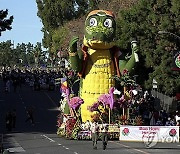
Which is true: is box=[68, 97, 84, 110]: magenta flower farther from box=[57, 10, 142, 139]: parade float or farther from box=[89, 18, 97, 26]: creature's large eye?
box=[89, 18, 97, 26]: creature's large eye

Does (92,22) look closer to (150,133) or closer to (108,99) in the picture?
(108,99)

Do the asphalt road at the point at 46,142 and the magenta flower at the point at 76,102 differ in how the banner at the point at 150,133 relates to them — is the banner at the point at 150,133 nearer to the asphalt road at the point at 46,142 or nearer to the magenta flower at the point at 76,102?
the asphalt road at the point at 46,142

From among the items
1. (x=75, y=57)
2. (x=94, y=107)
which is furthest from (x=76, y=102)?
(x=75, y=57)

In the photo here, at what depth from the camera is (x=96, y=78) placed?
27.3 meters

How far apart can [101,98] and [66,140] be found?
2.68 meters

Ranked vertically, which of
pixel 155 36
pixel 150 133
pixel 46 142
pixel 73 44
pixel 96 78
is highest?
pixel 155 36

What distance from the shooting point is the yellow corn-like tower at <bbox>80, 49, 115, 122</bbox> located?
89.2 ft

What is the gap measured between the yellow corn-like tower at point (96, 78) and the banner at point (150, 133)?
2.86m

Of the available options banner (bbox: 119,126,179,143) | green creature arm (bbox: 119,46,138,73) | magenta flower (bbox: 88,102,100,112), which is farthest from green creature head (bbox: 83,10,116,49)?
banner (bbox: 119,126,179,143)

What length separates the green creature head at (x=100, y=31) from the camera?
26641 millimetres

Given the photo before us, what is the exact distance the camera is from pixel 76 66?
27203 millimetres

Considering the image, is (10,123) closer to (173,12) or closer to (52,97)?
(173,12)

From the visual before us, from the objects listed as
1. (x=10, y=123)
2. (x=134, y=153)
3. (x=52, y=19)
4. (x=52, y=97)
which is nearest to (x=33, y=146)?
(x=134, y=153)

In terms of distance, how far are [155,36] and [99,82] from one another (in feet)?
51.2
